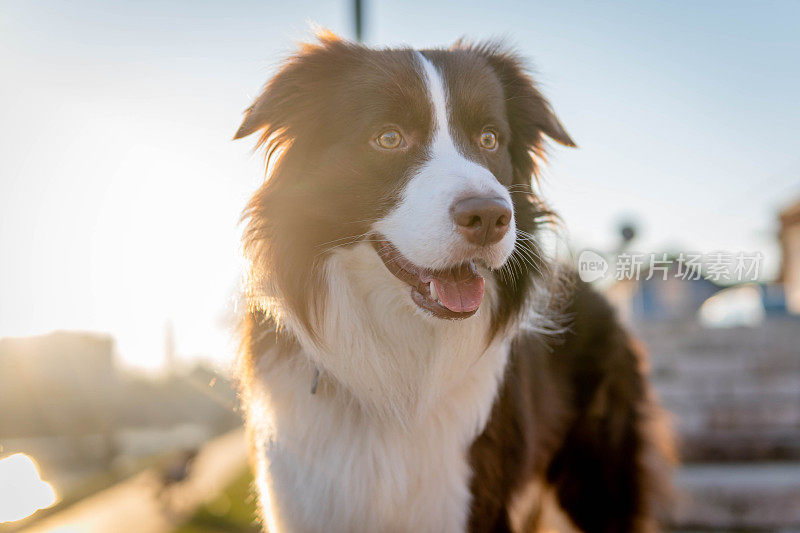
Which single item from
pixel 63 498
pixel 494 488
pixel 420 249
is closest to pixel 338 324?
pixel 420 249

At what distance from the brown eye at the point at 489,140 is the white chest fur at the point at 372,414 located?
0.62m

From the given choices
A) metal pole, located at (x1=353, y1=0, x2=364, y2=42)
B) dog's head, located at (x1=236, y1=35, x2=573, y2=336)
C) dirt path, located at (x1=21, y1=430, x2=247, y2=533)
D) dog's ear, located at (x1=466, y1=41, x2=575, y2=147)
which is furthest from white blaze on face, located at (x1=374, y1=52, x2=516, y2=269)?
dirt path, located at (x1=21, y1=430, x2=247, y2=533)

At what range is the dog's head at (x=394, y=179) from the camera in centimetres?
189

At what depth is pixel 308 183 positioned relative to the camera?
2.25m

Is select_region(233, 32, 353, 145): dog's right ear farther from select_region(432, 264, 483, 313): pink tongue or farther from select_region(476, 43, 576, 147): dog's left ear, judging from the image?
select_region(432, 264, 483, 313): pink tongue

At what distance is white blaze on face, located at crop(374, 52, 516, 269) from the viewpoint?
1.82m

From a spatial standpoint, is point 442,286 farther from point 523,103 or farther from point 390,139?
point 523,103

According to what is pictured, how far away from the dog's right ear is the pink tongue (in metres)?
0.84

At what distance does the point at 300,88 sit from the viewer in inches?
93.7

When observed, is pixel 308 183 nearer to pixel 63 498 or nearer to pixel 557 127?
pixel 557 127

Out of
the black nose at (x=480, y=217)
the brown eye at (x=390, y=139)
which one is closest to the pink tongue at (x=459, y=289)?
the black nose at (x=480, y=217)

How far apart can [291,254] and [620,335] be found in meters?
2.14

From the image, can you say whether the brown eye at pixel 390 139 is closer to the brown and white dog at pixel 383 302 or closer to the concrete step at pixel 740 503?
the brown and white dog at pixel 383 302

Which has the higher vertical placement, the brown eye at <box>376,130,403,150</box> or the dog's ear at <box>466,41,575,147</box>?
the dog's ear at <box>466,41,575,147</box>
